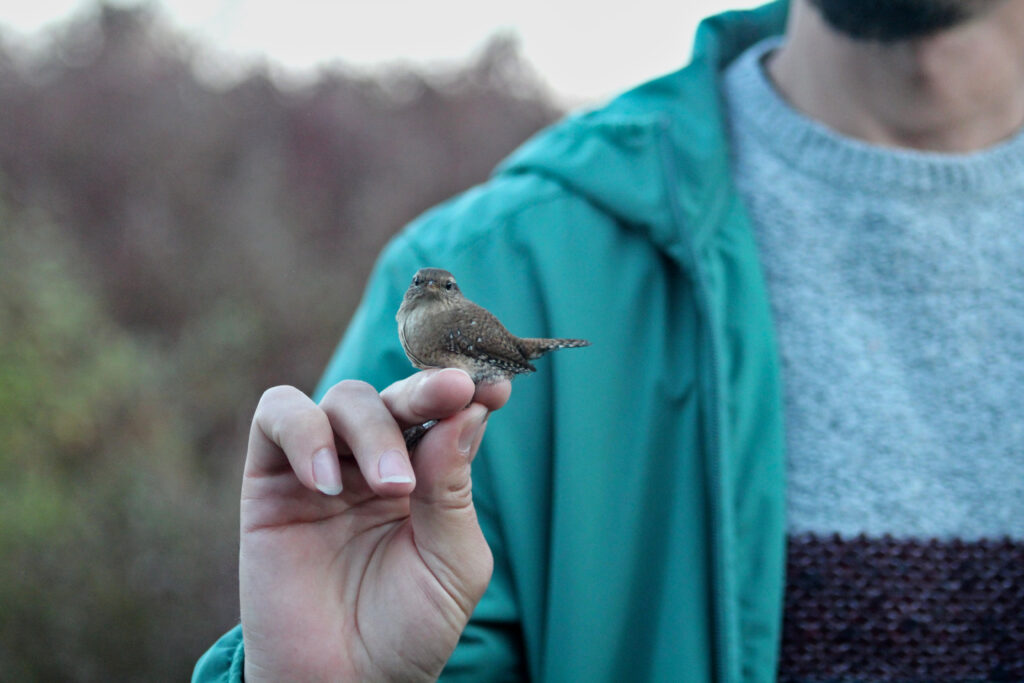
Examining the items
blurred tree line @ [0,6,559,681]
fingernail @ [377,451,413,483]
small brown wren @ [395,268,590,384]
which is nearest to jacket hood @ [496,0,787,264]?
small brown wren @ [395,268,590,384]

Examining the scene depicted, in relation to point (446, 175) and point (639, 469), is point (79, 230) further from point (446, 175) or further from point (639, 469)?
point (639, 469)

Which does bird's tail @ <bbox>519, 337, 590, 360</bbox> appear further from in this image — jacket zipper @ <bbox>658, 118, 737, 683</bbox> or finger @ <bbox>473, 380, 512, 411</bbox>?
jacket zipper @ <bbox>658, 118, 737, 683</bbox>

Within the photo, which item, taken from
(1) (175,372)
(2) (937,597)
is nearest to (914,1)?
(2) (937,597)

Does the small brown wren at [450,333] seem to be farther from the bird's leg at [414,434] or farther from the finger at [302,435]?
the finger at [302,435]

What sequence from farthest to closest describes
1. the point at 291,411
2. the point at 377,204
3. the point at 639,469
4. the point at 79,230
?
the point at 377,204
the point at 79,230
the point at 639,469
the point at 291,411

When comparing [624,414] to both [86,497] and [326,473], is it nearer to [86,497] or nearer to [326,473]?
[326,473]

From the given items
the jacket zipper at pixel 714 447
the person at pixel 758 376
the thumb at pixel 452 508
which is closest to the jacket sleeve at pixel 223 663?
the person at pixel 758 376

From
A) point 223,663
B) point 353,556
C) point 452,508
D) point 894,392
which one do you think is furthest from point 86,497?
point 894,392
